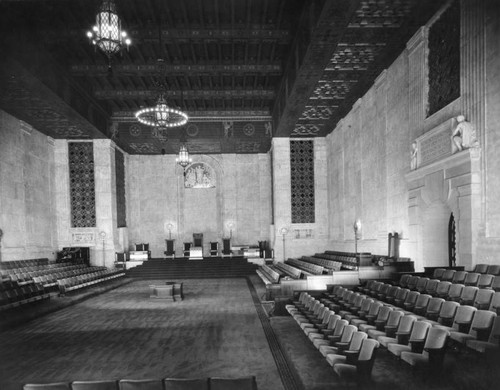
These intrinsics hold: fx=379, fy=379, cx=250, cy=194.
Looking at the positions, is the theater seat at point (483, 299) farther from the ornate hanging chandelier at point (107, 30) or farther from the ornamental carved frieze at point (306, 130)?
the ornamental carved frieze at point (306, 130)

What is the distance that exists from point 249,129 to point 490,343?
623 inches

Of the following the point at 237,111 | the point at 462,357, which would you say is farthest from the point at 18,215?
the point at 462,357

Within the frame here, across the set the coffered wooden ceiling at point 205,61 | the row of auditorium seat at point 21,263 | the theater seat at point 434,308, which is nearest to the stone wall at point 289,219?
the coffered wooden ceiling at point 205,61

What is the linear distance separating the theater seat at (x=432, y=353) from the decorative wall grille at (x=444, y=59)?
6.12 meters

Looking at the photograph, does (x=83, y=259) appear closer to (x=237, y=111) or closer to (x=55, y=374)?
(x=237, y=111)

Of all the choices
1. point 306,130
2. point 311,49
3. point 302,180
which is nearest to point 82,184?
point 302,180

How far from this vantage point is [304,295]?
26.3 feet

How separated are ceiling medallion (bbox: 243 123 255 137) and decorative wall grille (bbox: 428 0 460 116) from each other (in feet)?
34.0

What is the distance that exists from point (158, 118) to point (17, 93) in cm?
536

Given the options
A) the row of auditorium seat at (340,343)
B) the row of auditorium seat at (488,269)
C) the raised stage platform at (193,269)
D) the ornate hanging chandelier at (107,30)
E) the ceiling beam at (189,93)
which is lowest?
the raised stage platform at (193,269)

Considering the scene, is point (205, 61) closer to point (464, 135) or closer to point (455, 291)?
point (464, 135)

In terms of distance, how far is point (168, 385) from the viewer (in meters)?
3.29

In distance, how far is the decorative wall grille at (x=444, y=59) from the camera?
8.40 metres

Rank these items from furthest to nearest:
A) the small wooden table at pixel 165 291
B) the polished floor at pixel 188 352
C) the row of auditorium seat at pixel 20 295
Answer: the small wooden table at pixel 165 291 → the row of auditorium seat at pixel 20 295 → the polished floor at pixel 188 352
